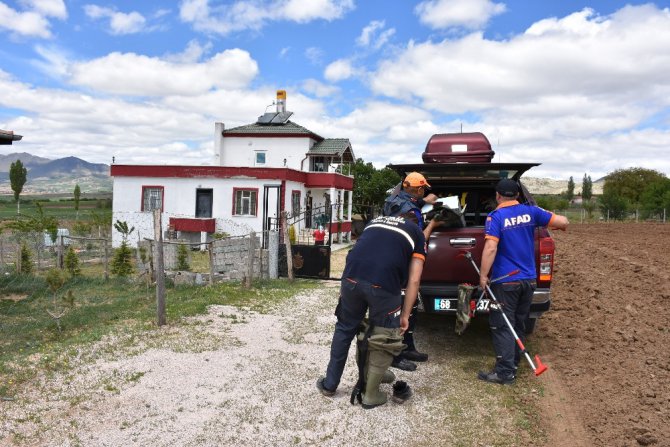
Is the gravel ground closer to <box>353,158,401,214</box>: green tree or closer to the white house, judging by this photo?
the white house

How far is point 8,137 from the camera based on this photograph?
9695mm

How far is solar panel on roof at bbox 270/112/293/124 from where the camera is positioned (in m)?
33.9

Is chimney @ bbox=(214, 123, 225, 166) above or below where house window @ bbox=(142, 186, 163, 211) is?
above

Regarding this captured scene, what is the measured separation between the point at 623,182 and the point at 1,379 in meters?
85.2

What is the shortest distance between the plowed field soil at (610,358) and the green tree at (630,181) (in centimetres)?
7161

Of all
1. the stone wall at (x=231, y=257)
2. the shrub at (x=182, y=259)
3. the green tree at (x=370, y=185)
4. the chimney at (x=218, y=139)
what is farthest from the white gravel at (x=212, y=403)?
the green tree at (x=370, y=185)

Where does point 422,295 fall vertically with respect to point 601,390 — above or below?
above

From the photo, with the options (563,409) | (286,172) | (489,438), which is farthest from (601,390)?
(286,172)

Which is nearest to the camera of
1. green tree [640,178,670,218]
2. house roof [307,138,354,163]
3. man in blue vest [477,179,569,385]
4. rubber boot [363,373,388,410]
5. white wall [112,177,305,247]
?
rubber boot [363,373,388,410]

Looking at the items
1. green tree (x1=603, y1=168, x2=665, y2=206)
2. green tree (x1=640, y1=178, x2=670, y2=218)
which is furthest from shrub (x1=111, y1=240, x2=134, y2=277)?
green tree (x1=603, y1=168, x2=665, y2=206)

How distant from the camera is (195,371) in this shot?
558cm

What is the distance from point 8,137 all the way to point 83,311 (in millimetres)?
3603

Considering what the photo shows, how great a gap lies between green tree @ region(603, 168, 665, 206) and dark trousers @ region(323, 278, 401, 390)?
256 feet

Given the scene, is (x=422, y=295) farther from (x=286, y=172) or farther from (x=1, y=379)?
(x=286, y=172)
